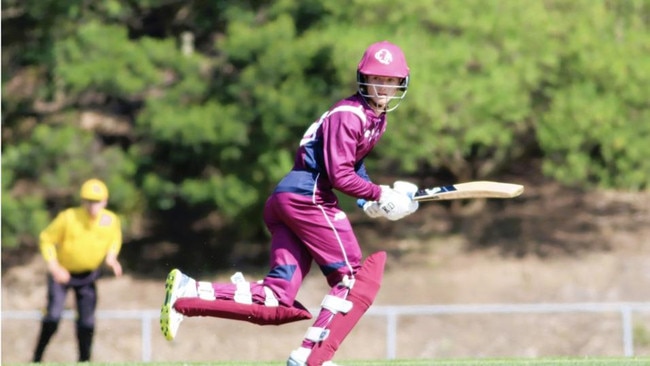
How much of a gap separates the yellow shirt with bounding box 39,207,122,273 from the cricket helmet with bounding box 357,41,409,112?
507cm

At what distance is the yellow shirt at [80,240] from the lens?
11.9 metres

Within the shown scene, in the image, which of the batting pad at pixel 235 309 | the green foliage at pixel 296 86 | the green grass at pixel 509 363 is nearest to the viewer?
the batting pad at pixel 235 309

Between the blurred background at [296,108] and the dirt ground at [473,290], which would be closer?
the blurred background at [296,108]

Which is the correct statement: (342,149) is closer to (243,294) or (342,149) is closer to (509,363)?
(243,294)

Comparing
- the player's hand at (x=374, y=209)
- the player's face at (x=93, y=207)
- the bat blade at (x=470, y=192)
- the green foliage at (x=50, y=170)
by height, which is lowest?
the green foliage at (x=50, y=170)

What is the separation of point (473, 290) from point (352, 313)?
15285mm

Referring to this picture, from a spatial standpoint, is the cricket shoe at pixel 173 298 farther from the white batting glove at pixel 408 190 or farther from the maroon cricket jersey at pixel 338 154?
the white batting glove at pixel 408 190

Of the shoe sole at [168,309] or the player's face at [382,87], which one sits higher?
the player's face at [382,87]

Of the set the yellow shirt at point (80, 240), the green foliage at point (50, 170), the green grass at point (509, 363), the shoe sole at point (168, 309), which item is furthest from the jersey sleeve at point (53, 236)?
the green foliage at point (50, 170)

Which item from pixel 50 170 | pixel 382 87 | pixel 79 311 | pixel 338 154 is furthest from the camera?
pixel 50 170

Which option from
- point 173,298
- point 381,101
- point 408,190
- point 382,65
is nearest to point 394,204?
point 408,190

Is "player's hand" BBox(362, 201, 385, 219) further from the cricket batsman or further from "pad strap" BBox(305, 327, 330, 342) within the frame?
"pad strap" BBox(305, 327, 330, 342)

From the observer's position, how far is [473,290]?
2220cm

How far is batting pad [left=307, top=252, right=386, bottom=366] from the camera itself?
707 centimetres
